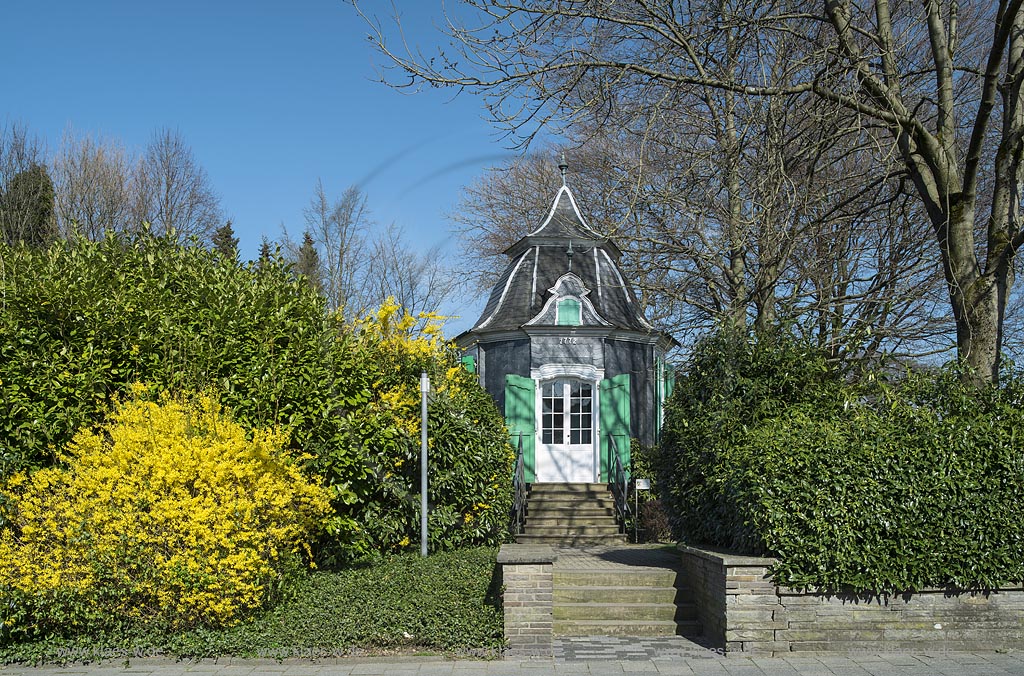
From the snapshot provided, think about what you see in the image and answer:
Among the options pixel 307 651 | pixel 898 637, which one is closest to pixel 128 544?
pixel 307 651

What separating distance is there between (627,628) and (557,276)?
10977 mm

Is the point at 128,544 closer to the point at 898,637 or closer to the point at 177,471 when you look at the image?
the point at 177,471

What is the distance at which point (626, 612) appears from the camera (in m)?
8.28

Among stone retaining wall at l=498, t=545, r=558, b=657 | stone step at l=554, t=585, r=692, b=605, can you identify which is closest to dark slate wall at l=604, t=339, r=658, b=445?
stone step at l=554, t=585, r=692, b=605

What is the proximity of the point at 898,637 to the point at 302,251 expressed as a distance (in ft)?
101

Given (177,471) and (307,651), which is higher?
(177,471)

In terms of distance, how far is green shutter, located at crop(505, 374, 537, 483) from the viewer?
55.4 ft

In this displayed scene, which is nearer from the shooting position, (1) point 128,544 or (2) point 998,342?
(1) point 128,544

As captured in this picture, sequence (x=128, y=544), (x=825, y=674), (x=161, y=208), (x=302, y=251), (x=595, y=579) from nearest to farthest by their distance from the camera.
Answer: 1. (x=825, y=674)
2. (x=128, y=544)
3. (x=595, y=579)
4. (x=161, y=208)
5. (x=302, y=251)

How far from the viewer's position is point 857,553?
7.19 meters

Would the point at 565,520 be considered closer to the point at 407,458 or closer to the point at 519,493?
the point at 519,493

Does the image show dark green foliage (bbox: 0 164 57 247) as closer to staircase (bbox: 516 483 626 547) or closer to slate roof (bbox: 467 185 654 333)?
slate roof (bbox: 467 185 654 333)

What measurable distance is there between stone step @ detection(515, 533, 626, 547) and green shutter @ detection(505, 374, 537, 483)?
1.81m

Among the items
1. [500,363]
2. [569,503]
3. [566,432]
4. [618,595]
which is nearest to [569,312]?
[500,363]
